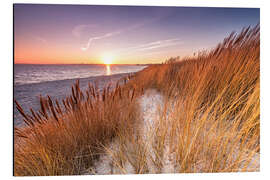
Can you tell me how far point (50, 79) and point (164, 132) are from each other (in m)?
1.30

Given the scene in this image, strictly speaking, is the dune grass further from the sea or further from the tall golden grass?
the sea

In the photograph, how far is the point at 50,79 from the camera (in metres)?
1.36

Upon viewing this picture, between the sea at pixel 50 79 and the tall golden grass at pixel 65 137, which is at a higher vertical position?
the sea at pixel 50 79

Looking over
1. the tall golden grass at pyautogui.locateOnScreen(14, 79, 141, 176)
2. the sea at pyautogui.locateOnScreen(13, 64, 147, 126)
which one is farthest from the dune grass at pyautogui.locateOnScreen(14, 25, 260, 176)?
the sea at pyautogui.locateOnScreen(13, 64, 147, 126)

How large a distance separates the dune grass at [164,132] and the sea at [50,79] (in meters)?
0.23

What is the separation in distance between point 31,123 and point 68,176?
505 millimetres

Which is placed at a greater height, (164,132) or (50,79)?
(50,79)

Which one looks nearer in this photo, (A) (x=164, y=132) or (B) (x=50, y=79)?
(A) (x=164, y=132)

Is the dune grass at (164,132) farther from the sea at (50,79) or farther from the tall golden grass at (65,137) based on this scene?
the sea at (50,79)

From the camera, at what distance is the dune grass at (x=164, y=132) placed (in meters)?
0.86

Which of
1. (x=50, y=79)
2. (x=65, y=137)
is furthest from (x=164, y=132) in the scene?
(x=50, y=79)

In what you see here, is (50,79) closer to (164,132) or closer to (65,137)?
(65,137)

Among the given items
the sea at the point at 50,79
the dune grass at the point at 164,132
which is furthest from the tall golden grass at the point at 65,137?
the sea at the point at 50,79
